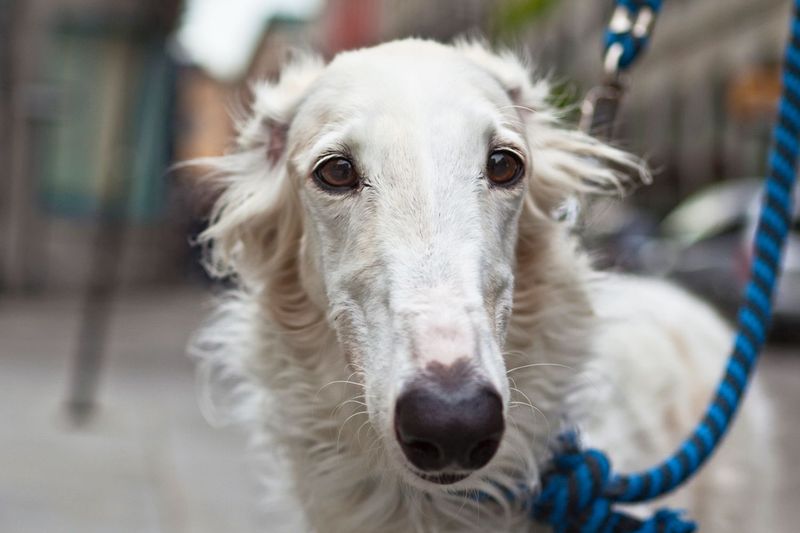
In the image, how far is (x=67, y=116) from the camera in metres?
15.1

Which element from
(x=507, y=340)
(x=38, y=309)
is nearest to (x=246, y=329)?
(x=507, y=340)

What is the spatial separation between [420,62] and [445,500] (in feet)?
3.32

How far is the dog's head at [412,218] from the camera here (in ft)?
5.77

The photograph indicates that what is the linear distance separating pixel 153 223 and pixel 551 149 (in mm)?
14254

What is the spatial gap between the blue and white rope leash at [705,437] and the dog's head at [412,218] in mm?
360

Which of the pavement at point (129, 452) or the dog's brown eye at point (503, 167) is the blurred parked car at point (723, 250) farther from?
the dog's brown eye at point (503, 167)

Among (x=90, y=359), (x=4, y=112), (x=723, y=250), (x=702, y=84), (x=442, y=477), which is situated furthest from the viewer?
(x=702, y=84)

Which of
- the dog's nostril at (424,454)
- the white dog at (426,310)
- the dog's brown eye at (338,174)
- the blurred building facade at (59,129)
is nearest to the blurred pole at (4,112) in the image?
the blurred building facade at (59,129)

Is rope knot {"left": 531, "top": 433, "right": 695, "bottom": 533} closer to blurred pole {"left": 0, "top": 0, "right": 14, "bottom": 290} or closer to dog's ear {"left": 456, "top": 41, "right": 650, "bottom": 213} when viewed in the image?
dog's ear {"left": 456, "top": 41, "right": 650, "bottom": 213}

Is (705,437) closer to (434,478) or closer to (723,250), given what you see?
(434,478)

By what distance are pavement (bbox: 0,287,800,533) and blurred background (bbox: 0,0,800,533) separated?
2cm

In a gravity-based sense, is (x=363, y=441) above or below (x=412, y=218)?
below

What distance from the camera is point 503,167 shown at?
219 cm

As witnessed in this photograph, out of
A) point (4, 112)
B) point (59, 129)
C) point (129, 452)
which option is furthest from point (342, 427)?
point (59, 129)
